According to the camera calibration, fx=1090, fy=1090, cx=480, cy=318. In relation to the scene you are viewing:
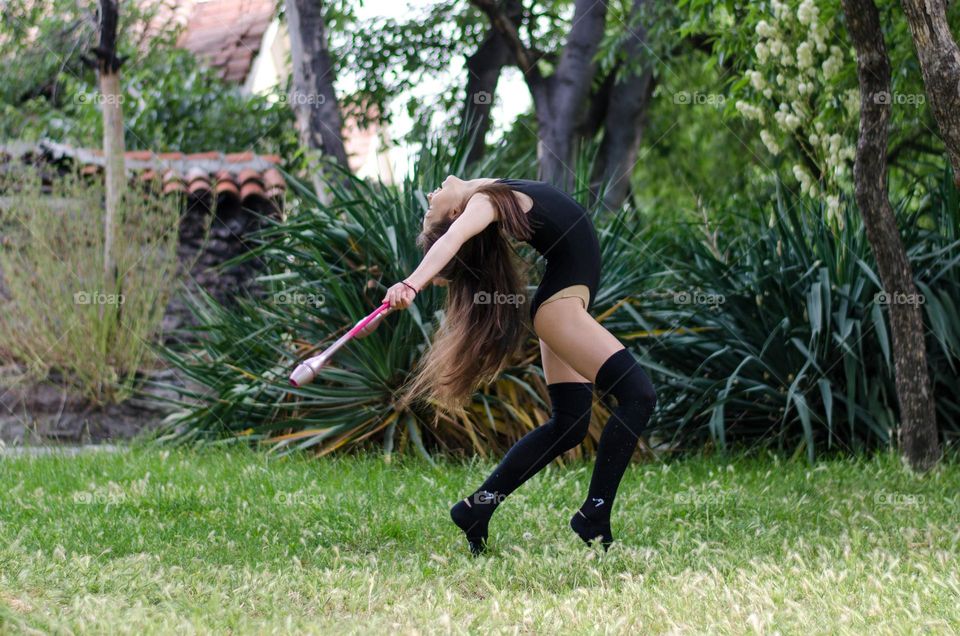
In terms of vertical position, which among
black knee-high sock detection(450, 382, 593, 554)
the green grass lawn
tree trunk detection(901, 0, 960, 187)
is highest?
tree trunk detection(901, 0, 960, 187)

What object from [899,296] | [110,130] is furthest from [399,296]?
[110,130]

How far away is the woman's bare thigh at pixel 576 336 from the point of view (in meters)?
3.82

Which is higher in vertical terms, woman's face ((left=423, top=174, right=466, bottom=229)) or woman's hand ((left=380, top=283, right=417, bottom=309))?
woman's face ((left=423, top=174, right=466, bottom=229))

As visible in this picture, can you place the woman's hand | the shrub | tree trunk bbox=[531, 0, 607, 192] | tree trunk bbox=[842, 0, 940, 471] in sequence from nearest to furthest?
the woman's hand
tree trunk bbox=[842, 0, 940, 471]
the shrub
tree trunk bbox=[531, 0, 607, 192]

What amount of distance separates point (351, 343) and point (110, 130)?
351cm

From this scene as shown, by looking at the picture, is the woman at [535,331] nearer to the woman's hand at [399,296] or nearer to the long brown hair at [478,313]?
the long brown hair at [478,313]

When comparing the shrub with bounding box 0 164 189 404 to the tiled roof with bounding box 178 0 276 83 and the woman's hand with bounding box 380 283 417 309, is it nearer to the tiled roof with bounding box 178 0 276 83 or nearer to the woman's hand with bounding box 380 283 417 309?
the woman's hand with bounding box 380 283 417 309

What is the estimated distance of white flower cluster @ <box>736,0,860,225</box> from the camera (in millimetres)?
6539

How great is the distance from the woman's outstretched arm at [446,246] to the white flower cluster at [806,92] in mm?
3353

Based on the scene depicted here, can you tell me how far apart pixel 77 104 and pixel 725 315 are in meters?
9.40

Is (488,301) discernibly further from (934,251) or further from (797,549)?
(934,251)

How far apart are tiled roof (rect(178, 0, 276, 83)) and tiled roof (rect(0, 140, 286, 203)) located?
4.86 meters

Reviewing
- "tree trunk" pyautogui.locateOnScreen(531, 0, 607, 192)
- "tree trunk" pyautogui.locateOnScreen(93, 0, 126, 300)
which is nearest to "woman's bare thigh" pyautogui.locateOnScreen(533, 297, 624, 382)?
"tree trunk" pyautogui.locateOnScreen(93, 0, 126, 300)

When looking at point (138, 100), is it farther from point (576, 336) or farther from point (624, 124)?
point (576, 336)
